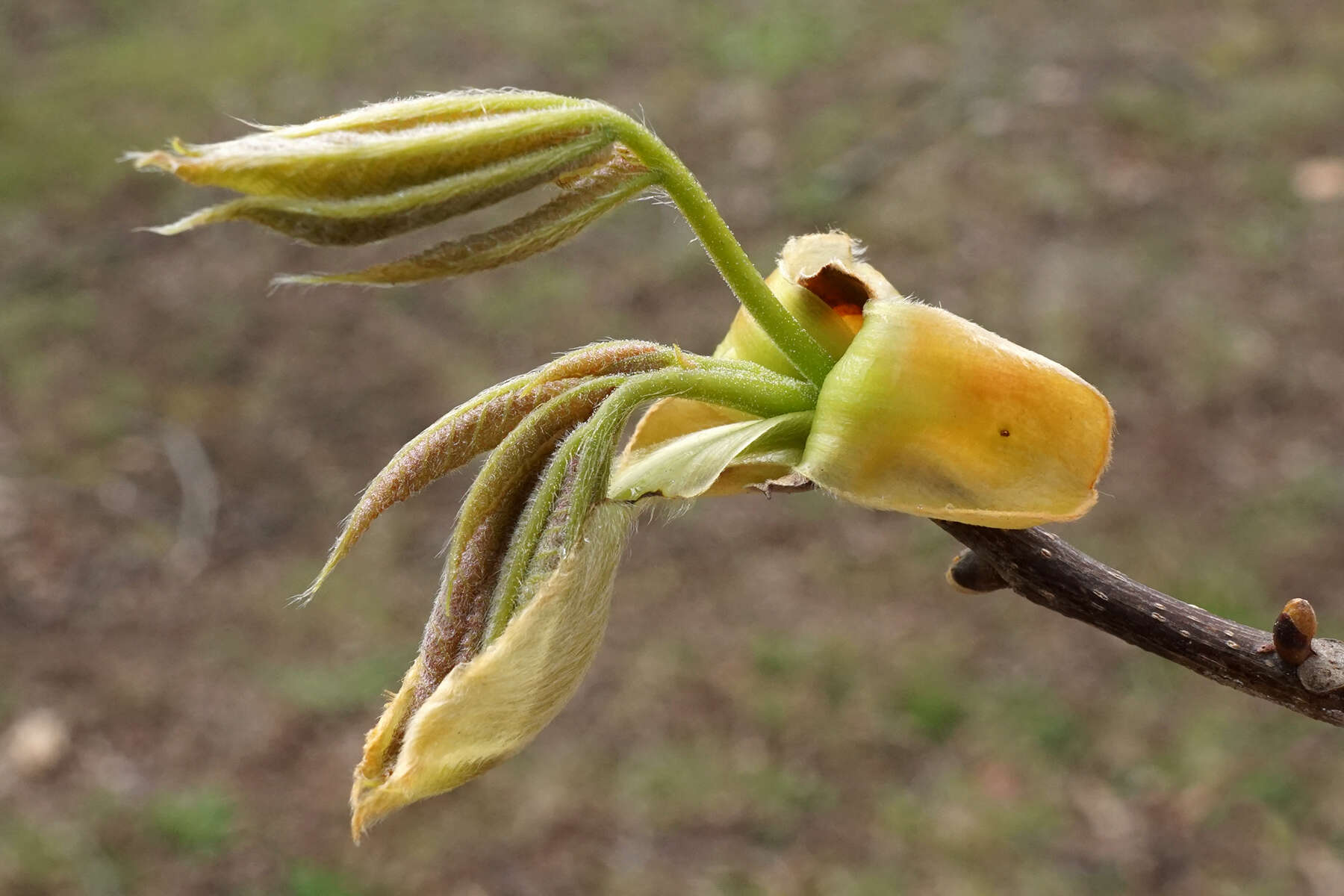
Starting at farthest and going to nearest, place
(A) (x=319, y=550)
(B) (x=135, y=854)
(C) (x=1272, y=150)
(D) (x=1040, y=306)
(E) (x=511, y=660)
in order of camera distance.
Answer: (C) (x=1272, y=150), (D) (x=1040, y=306), (A) (x=319, y=550), (B) (x=135, y=854), (E) (x=511, y=660)

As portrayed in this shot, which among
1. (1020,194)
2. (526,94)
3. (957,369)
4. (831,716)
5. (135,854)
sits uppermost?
(526,94)

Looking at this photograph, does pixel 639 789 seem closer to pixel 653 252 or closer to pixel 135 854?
pixel 135 854

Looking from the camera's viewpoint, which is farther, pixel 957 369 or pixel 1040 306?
pixel 1040 306

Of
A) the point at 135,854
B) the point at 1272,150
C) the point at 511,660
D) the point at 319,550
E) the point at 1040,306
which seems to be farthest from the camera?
the point at 1272,150

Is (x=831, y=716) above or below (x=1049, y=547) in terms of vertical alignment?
below

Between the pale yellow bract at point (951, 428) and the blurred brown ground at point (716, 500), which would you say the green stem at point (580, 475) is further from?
the blurred brown ground at point (716, 500)

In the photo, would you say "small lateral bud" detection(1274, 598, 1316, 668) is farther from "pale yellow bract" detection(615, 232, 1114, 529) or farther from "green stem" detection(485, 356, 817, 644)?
"green stem" detection(485, 356, 817, 644)

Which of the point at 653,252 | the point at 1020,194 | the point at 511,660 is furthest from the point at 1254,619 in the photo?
the point at 511,660

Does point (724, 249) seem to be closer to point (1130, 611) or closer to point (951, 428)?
point (951, 428)
